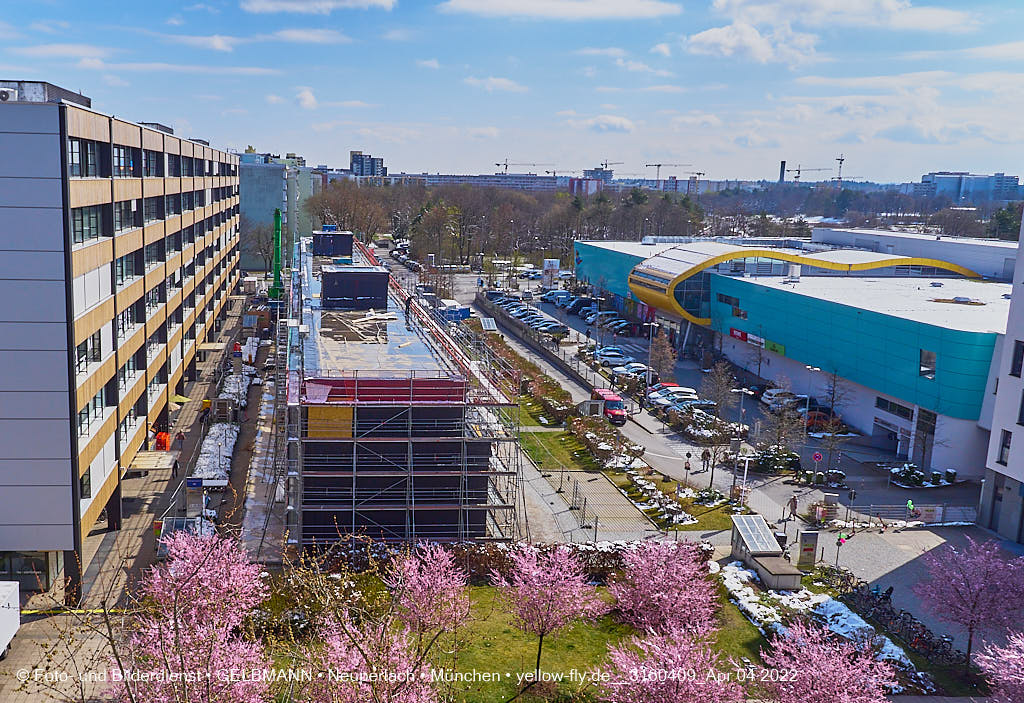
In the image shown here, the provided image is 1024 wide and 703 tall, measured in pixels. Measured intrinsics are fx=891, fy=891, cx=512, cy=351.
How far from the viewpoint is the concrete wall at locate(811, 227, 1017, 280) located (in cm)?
5234

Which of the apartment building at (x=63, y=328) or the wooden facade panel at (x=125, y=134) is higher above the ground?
the wooden facade panel at (x=125, y=134)

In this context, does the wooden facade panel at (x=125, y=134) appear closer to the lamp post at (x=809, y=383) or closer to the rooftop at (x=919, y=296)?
the lamp post at (x=809, y=383)

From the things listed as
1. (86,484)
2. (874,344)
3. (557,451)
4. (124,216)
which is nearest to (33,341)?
(86,484)

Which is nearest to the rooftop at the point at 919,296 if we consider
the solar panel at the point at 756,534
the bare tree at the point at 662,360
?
the bare tree at the point at 662,360

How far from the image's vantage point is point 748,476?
2942 cm

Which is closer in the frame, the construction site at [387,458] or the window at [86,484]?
the window at [86,484]

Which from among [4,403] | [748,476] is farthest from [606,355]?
[4,403]

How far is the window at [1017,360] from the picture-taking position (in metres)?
25.3

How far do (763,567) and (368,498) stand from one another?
31.4 ft

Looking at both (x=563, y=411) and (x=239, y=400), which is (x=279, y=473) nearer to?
(x=239, y=400)

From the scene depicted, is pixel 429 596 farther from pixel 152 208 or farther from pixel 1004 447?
pixel 152 208

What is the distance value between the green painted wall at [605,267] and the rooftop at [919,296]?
465 inches

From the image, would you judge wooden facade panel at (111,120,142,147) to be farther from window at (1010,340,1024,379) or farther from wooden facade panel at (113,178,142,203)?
window at (1010,340,1024,379)

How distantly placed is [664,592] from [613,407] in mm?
18470
